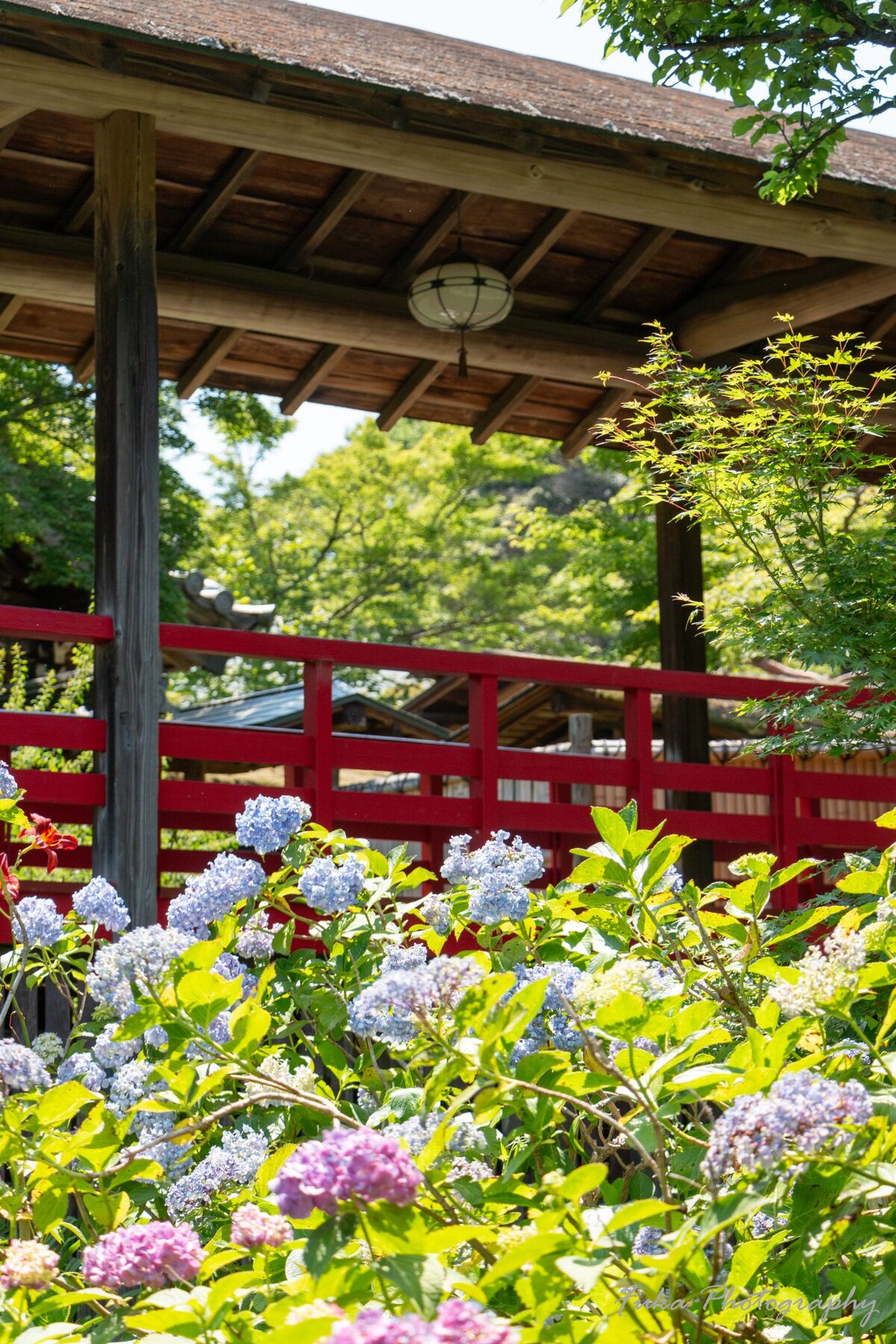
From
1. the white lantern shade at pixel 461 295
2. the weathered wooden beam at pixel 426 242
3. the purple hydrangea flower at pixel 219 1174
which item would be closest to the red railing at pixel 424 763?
the white lantern shade at pixel 461 295

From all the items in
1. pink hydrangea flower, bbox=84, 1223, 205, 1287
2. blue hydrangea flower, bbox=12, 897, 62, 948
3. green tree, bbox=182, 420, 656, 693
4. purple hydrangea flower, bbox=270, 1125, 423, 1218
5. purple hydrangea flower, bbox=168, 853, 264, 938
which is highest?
green tree, bbox=182, 420, 656, 693

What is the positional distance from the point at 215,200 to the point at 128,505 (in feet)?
6.09

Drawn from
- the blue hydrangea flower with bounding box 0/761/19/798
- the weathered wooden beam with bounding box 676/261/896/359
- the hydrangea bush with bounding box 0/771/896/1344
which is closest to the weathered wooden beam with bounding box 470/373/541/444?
the weathered wooden beam with bounding box 676/261/896/359

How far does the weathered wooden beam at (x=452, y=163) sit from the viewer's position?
4637mm

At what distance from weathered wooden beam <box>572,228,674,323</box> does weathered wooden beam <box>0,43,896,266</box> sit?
38.4 inches

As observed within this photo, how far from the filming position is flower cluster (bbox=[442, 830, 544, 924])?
213 cm

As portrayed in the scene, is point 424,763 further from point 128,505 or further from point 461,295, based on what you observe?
point 461,295

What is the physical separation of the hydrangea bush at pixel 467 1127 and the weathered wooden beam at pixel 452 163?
9.95 ft

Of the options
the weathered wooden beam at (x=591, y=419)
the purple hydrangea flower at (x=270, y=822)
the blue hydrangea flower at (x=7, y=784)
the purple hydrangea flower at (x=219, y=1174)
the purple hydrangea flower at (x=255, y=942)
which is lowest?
the purple hydrangea flower at (x=219, y=1174)

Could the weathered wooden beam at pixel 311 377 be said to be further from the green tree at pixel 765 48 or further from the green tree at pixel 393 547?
the green tree at pixel 393 547

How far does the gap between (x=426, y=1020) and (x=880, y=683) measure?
3016mm

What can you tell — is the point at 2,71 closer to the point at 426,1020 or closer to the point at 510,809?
the point at 510,809

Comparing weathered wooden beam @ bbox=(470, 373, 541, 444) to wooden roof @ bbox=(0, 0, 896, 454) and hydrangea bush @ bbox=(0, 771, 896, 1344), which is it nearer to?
wooden roof @ bbox=(0, 0, 896, 454)

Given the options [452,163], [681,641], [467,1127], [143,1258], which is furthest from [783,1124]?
[681,641]
